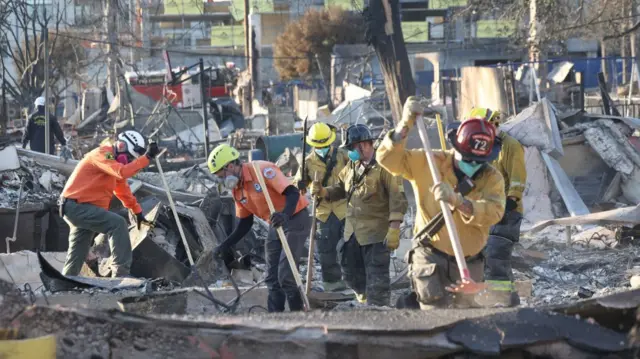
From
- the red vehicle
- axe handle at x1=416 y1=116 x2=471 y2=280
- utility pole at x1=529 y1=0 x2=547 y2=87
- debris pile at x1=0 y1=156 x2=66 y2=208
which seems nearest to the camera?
axe handle at x1=416 y1=116 x2=471 y2=280

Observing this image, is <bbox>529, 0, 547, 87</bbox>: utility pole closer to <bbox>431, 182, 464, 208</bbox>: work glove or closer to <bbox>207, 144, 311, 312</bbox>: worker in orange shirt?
<bbox>207, 144, 311, 312</bbox>: worker in orange shirt

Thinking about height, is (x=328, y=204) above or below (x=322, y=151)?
below

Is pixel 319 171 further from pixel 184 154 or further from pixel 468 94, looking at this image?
pixel 184 154

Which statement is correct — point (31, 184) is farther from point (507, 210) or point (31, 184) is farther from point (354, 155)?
point (507, 210)

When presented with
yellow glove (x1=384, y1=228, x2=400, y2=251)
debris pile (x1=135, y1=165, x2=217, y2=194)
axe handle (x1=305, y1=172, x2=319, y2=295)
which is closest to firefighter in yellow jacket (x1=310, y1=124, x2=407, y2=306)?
yellow glove (x1=384, y1=228, x2=400, y2=251)

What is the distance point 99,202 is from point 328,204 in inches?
85.5

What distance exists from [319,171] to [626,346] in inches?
185

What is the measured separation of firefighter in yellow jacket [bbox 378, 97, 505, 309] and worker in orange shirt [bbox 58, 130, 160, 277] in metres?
→ 3.86

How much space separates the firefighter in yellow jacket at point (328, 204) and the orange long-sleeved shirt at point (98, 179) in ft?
5.48

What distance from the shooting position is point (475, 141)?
224 inches

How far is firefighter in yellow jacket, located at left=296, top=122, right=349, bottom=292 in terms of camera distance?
30.5 feet

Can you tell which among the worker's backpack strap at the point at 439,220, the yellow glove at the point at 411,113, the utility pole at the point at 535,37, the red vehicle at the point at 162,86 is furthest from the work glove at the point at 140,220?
the red vehicle at the point at 162,86

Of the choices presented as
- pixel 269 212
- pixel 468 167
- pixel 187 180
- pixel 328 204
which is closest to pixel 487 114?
pixel 328 204

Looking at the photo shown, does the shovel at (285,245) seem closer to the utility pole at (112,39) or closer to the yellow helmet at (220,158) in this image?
the yellow helmet at (220,158)
